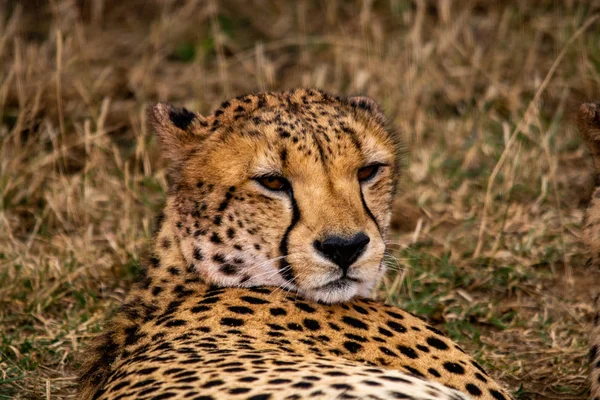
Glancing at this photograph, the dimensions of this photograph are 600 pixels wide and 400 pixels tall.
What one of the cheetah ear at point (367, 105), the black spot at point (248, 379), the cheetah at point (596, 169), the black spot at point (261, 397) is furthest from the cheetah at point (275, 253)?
the cheetah at point (596, 169)

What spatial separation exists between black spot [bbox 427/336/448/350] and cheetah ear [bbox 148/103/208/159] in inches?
37.9

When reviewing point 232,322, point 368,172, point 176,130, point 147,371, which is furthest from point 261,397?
point 176,130

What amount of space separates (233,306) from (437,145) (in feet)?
10.5

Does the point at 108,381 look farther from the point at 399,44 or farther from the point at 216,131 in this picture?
the point at 399,44

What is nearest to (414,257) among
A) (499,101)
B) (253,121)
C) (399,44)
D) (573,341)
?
(573,341)

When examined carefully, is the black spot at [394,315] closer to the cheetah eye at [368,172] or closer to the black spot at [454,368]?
the black spot at [454,368]

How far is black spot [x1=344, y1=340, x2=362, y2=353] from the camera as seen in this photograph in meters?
3.06

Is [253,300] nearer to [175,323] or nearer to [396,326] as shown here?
[175,323]

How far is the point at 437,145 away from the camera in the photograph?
6102mm

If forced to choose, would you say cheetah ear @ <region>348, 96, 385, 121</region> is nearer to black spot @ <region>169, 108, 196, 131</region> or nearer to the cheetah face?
the cheetah face

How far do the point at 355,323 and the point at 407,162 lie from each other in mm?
2836

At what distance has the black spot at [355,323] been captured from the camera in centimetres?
316

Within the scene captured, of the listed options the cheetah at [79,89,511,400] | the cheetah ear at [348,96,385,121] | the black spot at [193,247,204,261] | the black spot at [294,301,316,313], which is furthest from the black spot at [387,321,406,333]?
the cheetah ear at [348,96,385,121]

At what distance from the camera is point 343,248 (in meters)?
3.11
